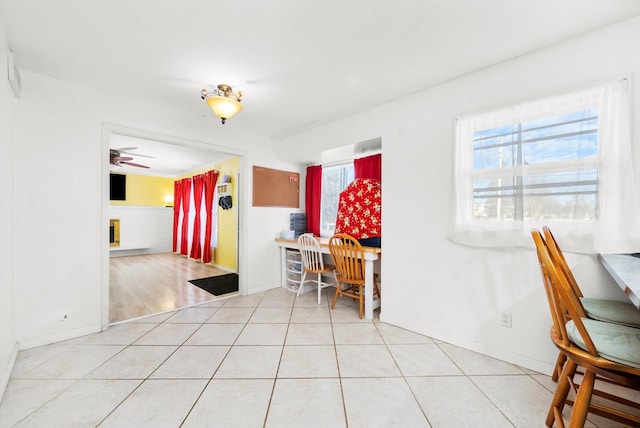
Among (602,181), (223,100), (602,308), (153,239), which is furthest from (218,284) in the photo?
(602,181)

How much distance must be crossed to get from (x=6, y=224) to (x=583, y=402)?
354 centimetres

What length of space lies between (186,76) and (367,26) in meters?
1.64

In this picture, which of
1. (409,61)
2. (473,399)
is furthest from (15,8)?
(473,399)

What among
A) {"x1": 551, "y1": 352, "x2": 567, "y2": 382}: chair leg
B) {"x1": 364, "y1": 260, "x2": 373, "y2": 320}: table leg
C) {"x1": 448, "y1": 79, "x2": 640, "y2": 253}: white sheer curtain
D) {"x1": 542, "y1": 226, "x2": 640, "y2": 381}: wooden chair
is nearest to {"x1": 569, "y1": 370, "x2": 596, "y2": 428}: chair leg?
{"x1": 542, "y1": 226, "x2": 640, "y2": 381}: wooden chair

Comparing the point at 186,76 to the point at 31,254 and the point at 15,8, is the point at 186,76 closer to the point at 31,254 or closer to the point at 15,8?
the point at 15,8

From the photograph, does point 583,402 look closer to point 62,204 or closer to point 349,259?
point 349,259

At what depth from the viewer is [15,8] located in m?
1.48

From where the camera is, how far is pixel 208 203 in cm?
550

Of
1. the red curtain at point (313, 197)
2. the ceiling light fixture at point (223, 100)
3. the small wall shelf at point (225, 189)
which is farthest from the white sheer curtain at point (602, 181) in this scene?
the small wall shelf at point (225, 189)

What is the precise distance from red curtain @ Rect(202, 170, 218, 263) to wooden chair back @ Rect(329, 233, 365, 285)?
3.73 meters

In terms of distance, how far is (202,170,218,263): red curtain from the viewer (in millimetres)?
5449

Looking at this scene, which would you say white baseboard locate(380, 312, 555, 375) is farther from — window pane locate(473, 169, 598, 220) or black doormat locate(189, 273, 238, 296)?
black doormat locate(189, 273, 238, 296)

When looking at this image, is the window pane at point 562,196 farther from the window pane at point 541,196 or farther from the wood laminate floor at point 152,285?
the wood laminate floor at point 152,285

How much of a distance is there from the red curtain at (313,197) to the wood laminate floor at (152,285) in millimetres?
1887
